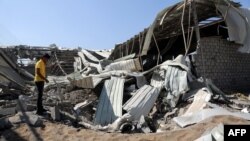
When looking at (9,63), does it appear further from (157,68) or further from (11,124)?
(11,124)

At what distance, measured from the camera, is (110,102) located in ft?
40.7

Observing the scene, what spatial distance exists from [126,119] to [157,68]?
146 inches

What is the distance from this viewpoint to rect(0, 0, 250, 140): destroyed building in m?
10.5

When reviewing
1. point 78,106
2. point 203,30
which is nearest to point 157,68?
point 78,106

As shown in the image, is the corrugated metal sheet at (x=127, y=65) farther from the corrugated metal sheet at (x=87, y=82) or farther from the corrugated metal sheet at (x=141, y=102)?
the corrugated metal sheet at (x=141, y=102)

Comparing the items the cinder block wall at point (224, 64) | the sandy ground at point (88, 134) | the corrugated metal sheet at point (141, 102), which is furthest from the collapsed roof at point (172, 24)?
the sandy ground at point (88, 134)

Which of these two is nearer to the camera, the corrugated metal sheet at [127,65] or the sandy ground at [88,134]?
the sandy ground at [88,134]

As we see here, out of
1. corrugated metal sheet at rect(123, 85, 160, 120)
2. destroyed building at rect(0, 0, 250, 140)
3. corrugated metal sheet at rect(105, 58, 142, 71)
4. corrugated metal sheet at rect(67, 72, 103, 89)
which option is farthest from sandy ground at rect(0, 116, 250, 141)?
corrugated metal sheet at rect(105, 58, 142, 71)

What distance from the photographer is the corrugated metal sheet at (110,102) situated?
11.7 meters

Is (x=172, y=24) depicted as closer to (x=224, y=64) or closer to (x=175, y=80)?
(x=224, y=64)

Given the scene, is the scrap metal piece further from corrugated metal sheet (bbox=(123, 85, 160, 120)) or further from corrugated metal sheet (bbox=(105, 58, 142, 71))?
corrugated metal sheet (bbox=(105, 58, 142, 71))

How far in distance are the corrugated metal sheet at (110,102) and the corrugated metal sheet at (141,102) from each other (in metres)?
0.35

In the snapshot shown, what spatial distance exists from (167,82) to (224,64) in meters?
3.07

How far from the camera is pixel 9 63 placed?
17062 millimetres
